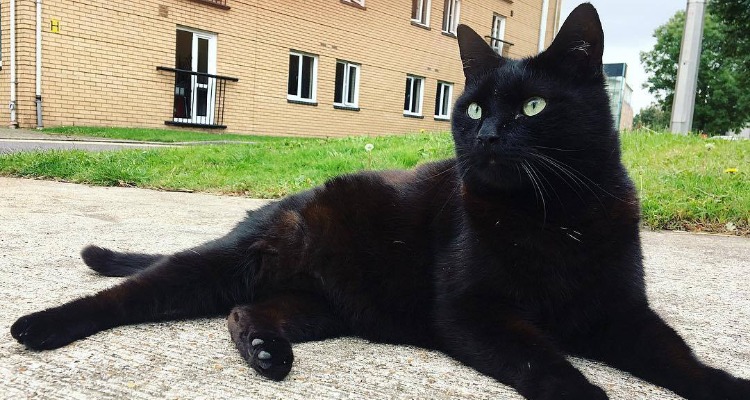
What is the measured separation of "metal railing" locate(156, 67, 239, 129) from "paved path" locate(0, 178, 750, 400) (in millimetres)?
8902

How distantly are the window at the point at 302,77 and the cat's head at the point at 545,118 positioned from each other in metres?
11.9

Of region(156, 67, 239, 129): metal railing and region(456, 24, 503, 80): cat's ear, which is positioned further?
region(156, 67, 239, 129): metal railing

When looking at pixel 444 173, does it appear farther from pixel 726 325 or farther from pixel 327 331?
pixel 726 325

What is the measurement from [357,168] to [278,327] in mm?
3440

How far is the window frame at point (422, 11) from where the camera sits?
15.9m

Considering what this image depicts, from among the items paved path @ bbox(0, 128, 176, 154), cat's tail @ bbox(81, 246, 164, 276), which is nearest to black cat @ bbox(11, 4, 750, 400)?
cat's tail @ bbox(81, 246, 164, 276)

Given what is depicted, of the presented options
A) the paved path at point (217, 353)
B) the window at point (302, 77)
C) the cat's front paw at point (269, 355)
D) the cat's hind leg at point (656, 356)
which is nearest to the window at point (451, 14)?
the window at point (302, 77)

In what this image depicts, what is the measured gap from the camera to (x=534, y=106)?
1.50m

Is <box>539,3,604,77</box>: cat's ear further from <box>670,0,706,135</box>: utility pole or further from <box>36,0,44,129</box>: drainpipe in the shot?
<box>36,0,44,129</box>: drainpipe

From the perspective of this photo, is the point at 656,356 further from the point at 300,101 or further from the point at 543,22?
the point at 543,22

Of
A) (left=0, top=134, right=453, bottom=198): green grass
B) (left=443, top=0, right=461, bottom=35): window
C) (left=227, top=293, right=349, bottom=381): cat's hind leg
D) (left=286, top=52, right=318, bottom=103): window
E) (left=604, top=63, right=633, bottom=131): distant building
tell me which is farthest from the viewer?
(left=443, top=0, right=461, bottom=35): window

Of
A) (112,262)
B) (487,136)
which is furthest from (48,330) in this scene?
(487,136)

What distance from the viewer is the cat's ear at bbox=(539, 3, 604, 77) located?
1.55m

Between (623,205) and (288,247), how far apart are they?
0.98 m
